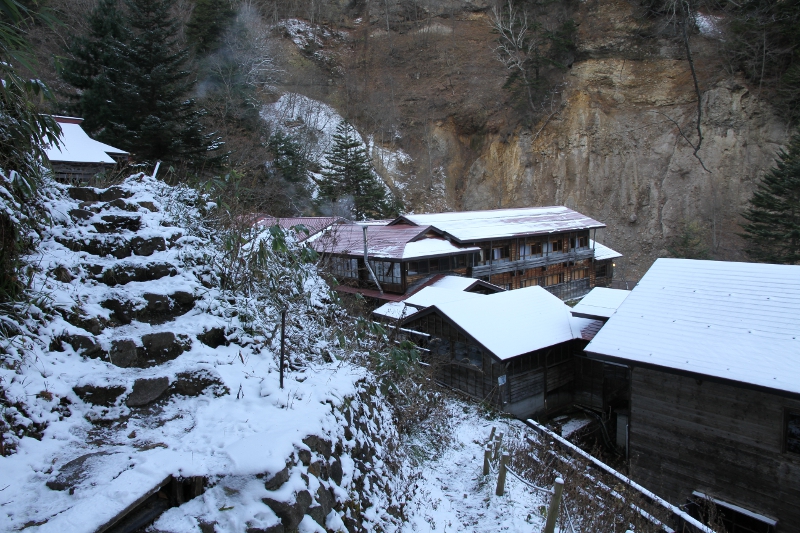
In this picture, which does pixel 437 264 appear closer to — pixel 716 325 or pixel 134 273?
pixel 716 325

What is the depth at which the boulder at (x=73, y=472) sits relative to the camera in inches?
123

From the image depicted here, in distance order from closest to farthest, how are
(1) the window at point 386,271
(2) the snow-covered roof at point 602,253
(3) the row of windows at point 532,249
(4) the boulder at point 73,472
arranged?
(4) the boulder at point 73,472 → (1) the window at point 386,271 → (3) the row of windows at point 532,249 → (2) the snow-covered roof at point 602,253

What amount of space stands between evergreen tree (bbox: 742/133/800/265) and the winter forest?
0.22 metres

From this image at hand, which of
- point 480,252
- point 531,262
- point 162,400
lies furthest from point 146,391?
point 531,262

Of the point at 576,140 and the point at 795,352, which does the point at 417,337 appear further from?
the point at 576,140

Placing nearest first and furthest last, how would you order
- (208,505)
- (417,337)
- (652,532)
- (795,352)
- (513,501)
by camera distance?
(208,505) → (652,532) → (513,501) → (795,352) → (417,337)

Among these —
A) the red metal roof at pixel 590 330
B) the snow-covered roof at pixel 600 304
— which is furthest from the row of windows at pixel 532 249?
the red metal roof at pixel 590 330

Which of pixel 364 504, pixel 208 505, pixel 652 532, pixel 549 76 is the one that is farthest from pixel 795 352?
pixel 549 76

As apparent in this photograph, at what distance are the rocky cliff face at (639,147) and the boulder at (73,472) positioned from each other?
33780 millimetres

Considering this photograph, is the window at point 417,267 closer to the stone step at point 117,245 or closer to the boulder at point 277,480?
the stone step at point 117,245

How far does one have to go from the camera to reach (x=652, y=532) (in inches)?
262

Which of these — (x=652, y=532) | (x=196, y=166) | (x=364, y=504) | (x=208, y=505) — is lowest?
(x=652, y=532)

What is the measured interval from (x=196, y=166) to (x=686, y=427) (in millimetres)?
19883

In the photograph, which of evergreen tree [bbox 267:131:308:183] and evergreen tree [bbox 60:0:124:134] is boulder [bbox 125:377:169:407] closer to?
evergreen tree [bbox 60:0:124:134]
